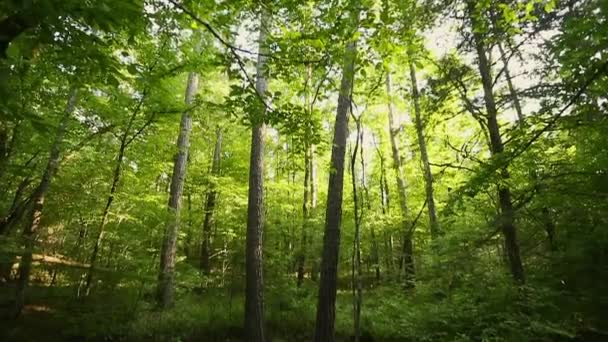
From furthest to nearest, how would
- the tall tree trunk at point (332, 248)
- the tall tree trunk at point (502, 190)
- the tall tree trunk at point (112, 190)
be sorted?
the tall tree trunk at point (112, 190) → the tall tree trunk at point (332, 248) → the tall tree trunk at point (502, 190)

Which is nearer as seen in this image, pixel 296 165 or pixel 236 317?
pixel 296 165

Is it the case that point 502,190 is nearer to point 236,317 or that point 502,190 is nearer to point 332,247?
point 332,247

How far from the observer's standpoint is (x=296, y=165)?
4.34 meters

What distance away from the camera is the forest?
9.82 ft

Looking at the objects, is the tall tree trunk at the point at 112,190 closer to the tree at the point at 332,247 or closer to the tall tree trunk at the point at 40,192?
the tall tree trunk at the point at 40,192

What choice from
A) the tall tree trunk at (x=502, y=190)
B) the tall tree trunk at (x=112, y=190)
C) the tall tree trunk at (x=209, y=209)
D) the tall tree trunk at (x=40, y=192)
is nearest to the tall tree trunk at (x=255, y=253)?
the tall tree trunk at (x=112, y=190)

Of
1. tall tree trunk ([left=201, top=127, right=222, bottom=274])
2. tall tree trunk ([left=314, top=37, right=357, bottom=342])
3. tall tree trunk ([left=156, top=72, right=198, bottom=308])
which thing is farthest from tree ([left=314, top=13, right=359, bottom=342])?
tall tree trunk ([left=201, top=127, right=222, bottom=274])

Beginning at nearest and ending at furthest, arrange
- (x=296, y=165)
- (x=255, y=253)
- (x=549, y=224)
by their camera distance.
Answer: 1. (x=296, y=165)
2. (x=549, y=224)
3. (x=255, y=253)

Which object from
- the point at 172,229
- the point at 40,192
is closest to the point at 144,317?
the point at 172,229

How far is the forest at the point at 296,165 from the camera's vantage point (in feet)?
9.82

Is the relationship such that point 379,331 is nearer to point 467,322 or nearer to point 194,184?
point 467,322

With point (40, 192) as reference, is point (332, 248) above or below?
below

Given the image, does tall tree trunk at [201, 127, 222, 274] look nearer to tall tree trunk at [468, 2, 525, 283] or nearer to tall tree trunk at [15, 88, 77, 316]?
tall tree trunk at [15, 88, 77, 316]

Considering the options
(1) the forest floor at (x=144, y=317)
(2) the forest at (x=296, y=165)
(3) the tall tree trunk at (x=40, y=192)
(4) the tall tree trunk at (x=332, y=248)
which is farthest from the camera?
(3) the tall tree trunk at (x=40, y=192)
